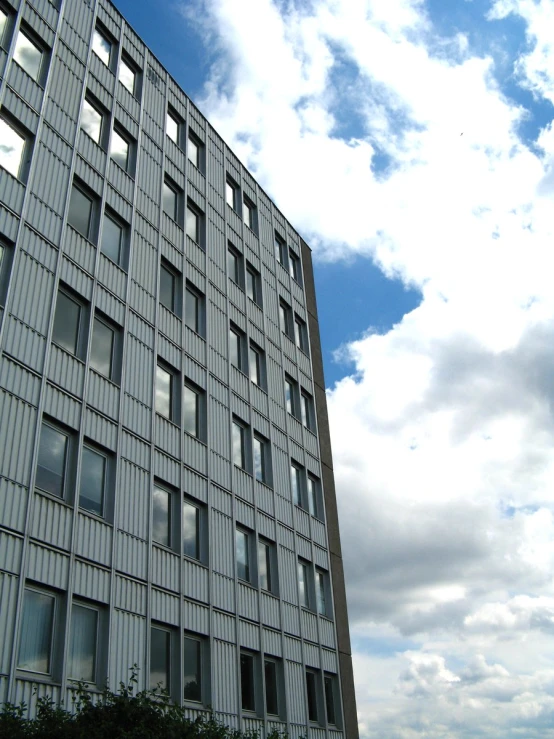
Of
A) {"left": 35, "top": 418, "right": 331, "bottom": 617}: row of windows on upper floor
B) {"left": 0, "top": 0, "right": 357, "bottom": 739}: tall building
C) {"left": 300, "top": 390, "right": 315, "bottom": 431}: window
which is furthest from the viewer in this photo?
{"left": 300, "top": 390, "right": 315, "bottom": 431}: window

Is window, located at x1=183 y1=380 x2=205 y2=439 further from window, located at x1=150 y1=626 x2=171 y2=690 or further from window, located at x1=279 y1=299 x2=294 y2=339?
window, located at x1=279 y1=299 x2=294 y2=339

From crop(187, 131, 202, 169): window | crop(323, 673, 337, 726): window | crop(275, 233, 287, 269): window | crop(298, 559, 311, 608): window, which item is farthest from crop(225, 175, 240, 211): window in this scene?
crop(323, 673, 337, 726): window

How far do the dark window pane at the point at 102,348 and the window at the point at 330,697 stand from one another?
13983 millimetres

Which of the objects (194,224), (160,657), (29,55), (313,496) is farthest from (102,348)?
(313,496)

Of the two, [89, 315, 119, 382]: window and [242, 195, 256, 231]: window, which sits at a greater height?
[242, 195, 256, 231]: window

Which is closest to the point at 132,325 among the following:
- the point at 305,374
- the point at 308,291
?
the point at 305,374

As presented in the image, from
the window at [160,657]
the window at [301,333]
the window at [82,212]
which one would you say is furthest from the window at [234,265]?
the window at [160,657]

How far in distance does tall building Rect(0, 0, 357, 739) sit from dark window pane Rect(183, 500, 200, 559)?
2.8 inches

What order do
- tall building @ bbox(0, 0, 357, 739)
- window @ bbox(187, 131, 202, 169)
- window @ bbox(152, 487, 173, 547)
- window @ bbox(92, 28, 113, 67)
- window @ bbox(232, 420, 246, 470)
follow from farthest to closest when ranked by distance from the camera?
1. window @ bbox(187, 131, 202, 169)
2. window @ bbox(232, 420, 246, 470)
3. window @ bbox(92, 28, 113, 67)
4. window @ bbox(152, 487, 173, 547)
5. tall building @ bbox(0, 0, 357, 739)

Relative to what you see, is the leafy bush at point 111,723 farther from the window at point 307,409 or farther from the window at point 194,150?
the window at point 194,150

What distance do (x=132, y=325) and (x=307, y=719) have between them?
547 inches

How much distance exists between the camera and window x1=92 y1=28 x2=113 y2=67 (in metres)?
25.8

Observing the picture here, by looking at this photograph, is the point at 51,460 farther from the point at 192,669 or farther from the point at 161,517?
the point at 192,669

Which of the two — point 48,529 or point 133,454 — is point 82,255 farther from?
point 48,529
